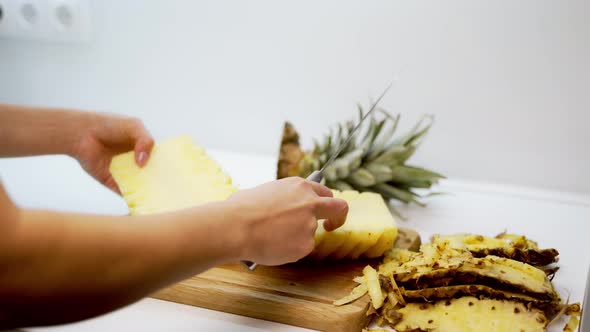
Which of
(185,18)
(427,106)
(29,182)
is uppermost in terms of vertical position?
(185,18)

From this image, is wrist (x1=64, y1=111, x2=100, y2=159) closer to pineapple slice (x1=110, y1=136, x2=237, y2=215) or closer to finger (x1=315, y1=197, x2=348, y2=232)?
pineapple slice (x1=110, y1=136, x2=237, y2=215)

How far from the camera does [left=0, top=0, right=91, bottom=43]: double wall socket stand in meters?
1.72

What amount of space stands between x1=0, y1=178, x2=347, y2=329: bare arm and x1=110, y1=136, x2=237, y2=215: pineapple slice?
35 cm

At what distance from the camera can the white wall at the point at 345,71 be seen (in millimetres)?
1459

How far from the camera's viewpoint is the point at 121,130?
3.77 ft

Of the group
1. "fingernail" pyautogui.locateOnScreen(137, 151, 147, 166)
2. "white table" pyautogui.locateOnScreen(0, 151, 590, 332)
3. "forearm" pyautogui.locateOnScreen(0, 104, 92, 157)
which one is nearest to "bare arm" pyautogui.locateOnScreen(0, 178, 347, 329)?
"white table" pyautogui.locateOnScreen(0, 151, 590, 332)

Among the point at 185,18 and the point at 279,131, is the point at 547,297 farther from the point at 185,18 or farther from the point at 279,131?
the point at 185,18

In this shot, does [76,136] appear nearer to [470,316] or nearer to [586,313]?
[470,316]

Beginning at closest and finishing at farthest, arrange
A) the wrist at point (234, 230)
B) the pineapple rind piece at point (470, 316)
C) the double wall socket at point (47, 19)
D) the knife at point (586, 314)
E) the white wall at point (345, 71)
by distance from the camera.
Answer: the wrist at point (234, 230) → the pineapple rind piece at point (470, 316) → the knife at point (586, 314) → the white wall at point (345, 71) → the double wall socket at point (47, 19)

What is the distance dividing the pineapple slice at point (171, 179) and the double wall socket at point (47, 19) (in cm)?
78

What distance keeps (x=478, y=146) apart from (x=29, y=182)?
112 cm

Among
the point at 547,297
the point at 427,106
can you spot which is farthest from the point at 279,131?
the point at 547,297

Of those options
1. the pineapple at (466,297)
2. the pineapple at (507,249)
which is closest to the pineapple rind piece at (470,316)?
the pineapple at (466,297)

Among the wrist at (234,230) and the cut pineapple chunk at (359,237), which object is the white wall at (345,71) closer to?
the cut pineapple chunk at (359,237)
